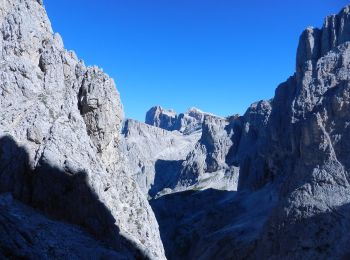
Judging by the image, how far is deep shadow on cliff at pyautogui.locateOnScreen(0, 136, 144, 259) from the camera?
1555 inches

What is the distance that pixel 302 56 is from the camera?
12475 cm

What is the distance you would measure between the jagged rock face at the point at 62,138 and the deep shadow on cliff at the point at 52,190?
84 millimetres

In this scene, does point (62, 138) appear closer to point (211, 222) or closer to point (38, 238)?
point (38, 238)

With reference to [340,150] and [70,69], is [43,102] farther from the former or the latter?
[340,150]

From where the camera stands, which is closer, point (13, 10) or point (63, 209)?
point (63, 209)

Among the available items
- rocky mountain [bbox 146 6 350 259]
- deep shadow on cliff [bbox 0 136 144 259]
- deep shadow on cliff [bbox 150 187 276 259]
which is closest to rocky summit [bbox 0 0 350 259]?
deep shadow on cliff [bbox 0 136 144 259]

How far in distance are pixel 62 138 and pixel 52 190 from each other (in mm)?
5506

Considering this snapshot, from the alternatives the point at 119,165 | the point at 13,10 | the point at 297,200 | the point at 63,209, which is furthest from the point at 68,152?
the point at 297,200

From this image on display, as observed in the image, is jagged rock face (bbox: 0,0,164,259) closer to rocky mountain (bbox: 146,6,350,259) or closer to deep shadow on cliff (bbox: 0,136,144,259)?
deep shadow on cliff (bbox: 0,136,144,259)

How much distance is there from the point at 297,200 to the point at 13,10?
43334 mm

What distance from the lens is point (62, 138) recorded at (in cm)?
4381

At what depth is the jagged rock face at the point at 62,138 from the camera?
1601 inches

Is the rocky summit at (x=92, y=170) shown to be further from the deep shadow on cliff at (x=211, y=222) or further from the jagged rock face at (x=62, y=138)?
the deep shadow on cliff at (x=211, y=222)

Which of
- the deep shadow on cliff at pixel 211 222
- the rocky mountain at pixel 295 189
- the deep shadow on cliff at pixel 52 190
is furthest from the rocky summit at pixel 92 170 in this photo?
the deep shadow on cliff at pixel 211 222
